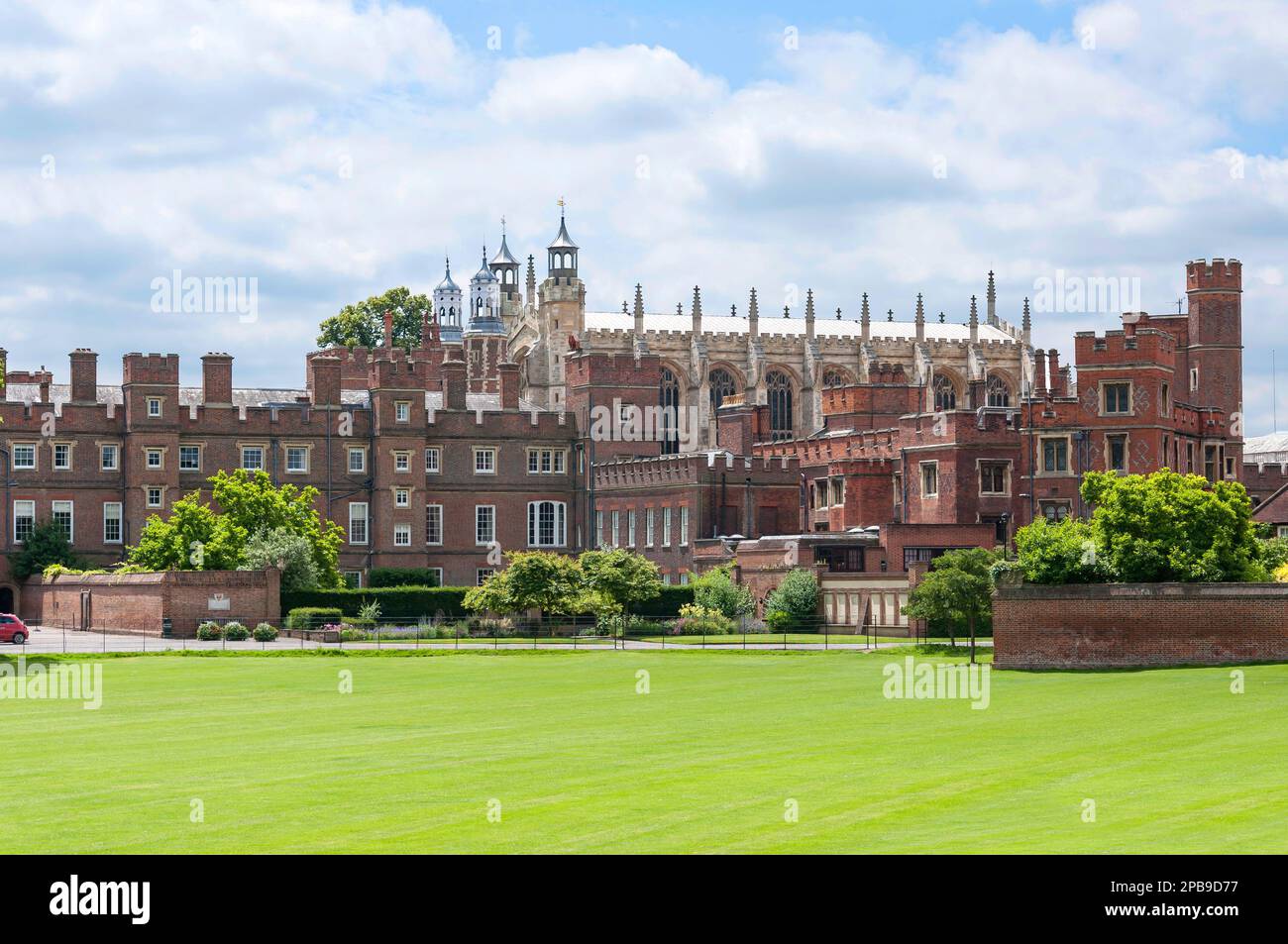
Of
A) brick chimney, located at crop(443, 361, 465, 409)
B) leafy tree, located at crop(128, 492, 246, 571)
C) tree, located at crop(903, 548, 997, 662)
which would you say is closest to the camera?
tree, located at crop(903, 548, 997, 662)

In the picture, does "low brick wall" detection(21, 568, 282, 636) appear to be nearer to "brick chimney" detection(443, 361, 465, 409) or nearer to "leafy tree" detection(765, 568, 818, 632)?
"leafy tree" detection(765, 568, 818, 632)

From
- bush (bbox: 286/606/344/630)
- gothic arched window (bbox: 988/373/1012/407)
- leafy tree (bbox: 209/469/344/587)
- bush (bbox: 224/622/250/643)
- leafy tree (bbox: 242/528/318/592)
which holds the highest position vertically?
gothic arched window (bbox: 988/373/1012/407)

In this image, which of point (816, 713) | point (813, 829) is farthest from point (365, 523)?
point (813, 829)

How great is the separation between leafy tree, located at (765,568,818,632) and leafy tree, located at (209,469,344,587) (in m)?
16.5

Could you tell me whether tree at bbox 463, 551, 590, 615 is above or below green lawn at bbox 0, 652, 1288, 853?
above

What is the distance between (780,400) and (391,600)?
213 ft

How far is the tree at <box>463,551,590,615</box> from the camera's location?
69.5 m

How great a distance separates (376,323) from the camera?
12950cm

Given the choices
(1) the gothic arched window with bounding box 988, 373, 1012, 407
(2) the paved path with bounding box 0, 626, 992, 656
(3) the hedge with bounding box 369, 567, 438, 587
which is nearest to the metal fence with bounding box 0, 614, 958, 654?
(2) the paved path with bounding box 0, 626, 992, 656

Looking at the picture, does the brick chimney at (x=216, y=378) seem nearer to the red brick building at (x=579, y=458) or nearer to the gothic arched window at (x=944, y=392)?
the red brick building at (x=579, y=458)

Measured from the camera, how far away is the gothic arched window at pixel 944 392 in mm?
139738

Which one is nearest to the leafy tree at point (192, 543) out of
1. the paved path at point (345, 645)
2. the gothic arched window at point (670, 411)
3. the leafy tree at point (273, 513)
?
the leafy tree at point (273, 513)

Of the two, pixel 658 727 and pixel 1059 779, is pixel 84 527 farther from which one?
pixel 1059 779
